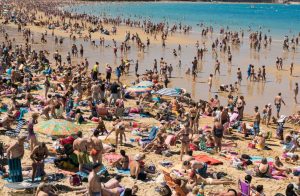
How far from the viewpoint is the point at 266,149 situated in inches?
561

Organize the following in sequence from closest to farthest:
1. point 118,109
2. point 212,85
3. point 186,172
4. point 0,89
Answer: point 186,172 → point 118,109 → point 0,89 → point 212,85

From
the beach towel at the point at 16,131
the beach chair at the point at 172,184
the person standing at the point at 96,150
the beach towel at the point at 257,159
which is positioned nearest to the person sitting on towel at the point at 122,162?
the person standing at the point at 96,150

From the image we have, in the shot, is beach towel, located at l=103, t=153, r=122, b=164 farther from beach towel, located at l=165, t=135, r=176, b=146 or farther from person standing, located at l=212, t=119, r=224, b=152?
person standing, located at l=212, t=119, r=224, b=152

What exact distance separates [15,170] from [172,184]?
3.53 meters

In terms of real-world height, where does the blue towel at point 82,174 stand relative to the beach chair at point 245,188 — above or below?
below

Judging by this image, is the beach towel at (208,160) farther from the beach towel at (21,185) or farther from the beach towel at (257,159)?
the beach towel at (21,185)

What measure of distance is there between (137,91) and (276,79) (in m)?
11.0

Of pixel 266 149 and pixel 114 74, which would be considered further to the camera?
pixel 114 74

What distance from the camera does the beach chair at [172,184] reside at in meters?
9.08

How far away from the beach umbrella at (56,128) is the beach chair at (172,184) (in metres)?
3.10

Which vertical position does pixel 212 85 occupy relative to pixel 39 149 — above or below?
below

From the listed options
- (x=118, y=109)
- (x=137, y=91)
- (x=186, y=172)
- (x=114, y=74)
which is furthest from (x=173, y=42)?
(x=186, y=172)

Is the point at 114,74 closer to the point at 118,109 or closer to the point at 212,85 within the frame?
the point at 212,85

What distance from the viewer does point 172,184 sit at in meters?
9.87
